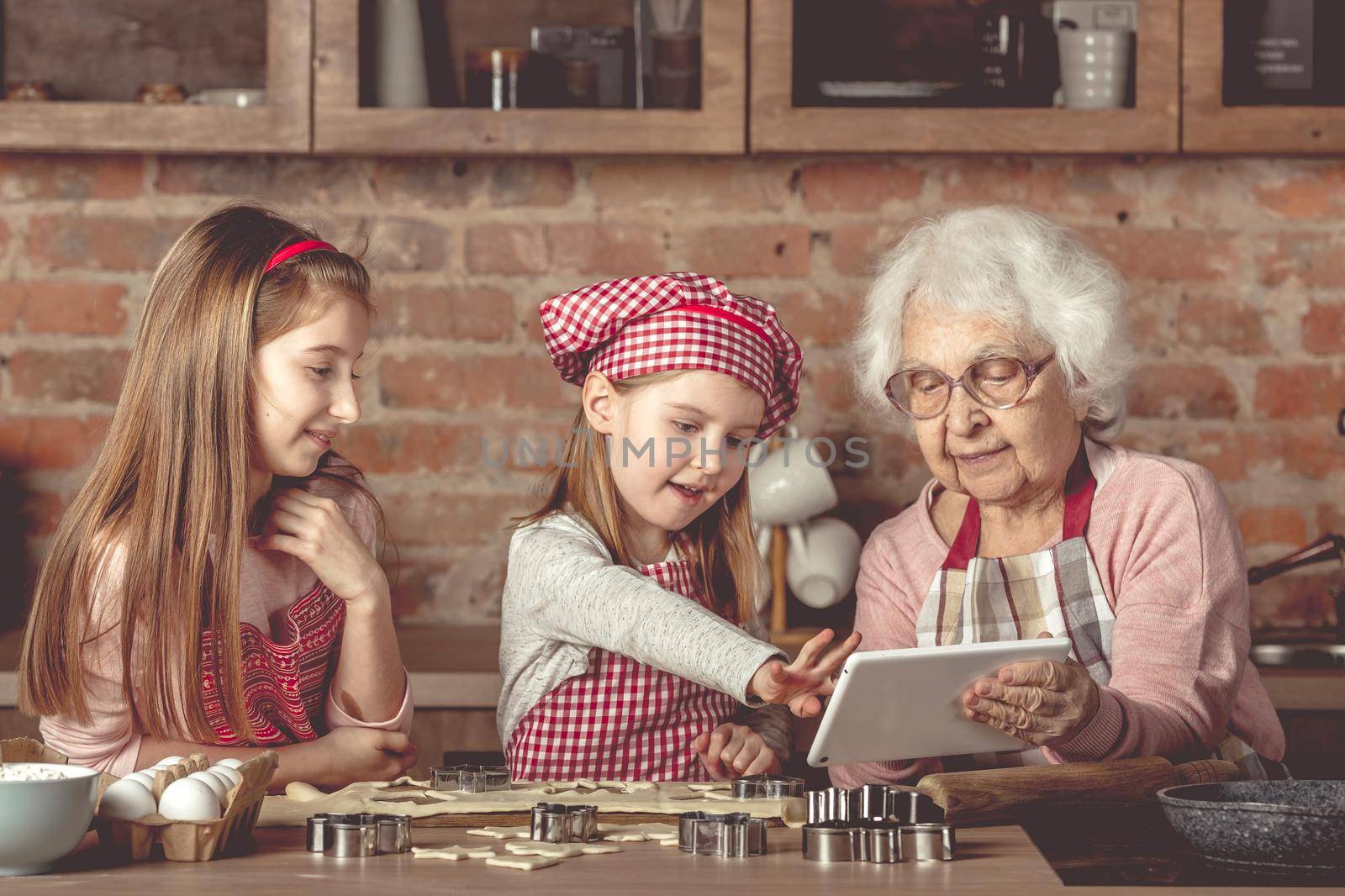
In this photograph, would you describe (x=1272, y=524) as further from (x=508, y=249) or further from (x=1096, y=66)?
(x=508, y=249)

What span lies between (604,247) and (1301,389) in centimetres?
136

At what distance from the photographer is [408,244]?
278 centimetres

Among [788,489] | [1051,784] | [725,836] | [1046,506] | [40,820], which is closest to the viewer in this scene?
[40,820]

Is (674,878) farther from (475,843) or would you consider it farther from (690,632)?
(690,632)

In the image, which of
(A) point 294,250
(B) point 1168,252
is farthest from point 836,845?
(B) point 1168,252

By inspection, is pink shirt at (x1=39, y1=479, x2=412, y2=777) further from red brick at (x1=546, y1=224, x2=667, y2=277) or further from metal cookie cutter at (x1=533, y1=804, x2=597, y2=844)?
red brick at (x1=546, y1=224, x2=667, y2=277)

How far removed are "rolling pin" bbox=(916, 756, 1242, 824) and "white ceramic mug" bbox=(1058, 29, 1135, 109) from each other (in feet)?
5.02

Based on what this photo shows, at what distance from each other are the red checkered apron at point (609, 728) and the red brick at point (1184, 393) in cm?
139

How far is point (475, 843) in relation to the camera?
122 cm

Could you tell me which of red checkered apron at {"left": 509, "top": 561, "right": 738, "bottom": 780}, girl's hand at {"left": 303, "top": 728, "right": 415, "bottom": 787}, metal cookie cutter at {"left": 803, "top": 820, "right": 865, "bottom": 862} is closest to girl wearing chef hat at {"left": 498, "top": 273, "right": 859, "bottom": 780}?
red checkered apron at {"left": 509, "top": 561, "right": 738, "bottom": 780}

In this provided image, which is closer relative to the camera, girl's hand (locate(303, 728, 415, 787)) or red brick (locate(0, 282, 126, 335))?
girl's hand (locate(303, 728, 415, 787))

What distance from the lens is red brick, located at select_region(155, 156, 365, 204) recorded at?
2777mm

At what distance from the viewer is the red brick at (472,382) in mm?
2787

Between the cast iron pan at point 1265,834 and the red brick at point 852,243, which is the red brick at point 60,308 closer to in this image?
the red brick at point 852,243
